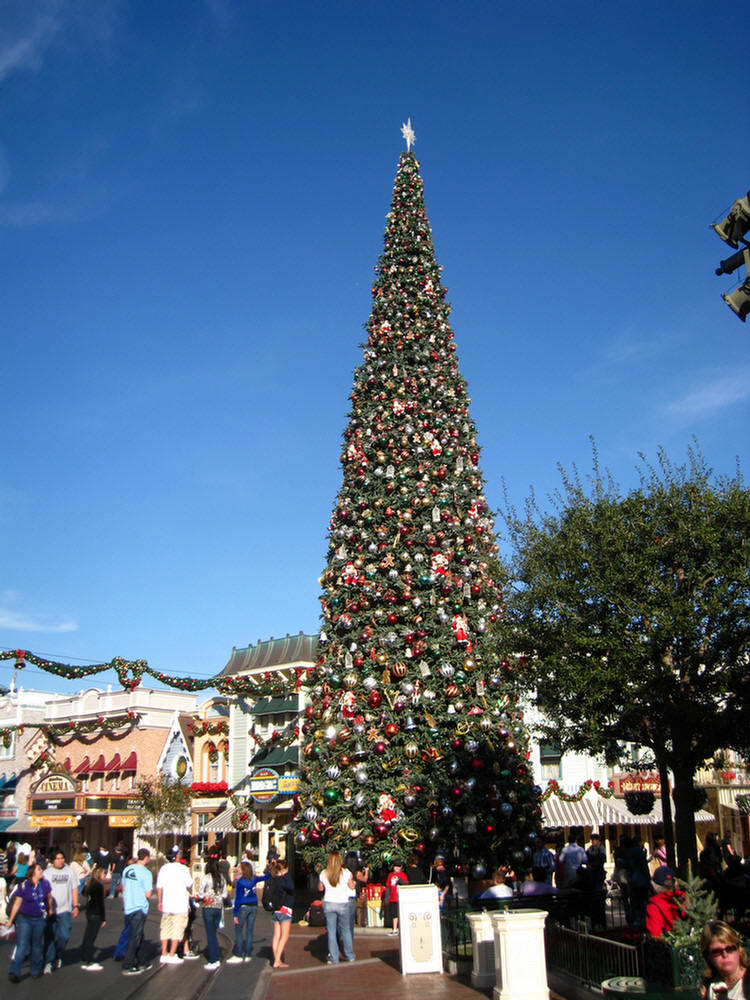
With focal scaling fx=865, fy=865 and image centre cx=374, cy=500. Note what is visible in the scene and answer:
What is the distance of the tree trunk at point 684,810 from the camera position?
14.4 m

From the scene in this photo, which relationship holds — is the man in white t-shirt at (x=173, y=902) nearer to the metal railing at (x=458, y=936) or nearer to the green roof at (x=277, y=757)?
the metal railing at (x=458, y=936)

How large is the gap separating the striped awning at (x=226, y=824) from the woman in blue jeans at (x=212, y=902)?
2153 centimetres

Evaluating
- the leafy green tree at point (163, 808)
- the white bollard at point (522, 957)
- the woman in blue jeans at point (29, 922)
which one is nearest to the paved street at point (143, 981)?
the woman in blue jeans at point (29, 922)

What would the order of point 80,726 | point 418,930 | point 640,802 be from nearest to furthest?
1. point 418,930
2. point 640,802
3. point 80,726

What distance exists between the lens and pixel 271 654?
42.1 metres

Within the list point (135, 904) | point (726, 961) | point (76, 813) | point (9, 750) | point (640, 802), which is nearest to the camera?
point (726, 961)

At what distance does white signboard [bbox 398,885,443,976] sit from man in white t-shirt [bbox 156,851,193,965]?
3.43m

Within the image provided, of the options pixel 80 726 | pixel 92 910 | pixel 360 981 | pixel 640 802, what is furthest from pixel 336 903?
pixel 80 726

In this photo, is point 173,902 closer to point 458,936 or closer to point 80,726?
point 458,936

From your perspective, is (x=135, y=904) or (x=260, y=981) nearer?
(x=260, y=981)

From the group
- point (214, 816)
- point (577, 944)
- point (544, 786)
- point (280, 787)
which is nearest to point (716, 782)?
point (544, 786)

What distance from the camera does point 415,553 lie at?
61.6 feet

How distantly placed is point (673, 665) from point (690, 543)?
205cm

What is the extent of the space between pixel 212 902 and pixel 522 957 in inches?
217
